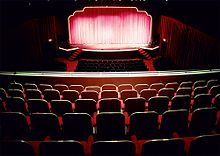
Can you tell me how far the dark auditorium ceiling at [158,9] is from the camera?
25.7 feet


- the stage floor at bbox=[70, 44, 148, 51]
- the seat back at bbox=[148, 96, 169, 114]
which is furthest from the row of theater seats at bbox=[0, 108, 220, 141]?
the stage floor at bbox=[70, 44, 148, 51]

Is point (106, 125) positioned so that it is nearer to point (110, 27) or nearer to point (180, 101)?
point (180, 101)

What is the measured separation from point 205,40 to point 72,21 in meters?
9.41

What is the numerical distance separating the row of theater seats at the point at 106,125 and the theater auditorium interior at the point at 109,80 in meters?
0.01

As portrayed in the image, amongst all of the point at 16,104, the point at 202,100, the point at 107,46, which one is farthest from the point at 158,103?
the point at 107,46

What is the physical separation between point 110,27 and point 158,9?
6302mm

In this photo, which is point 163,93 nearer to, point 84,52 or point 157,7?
point 157,7

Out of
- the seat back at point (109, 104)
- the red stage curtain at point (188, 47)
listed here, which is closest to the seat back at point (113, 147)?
the seat back at point (109, 104)

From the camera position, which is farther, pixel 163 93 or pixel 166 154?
pixel 163 93

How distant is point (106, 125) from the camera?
3291 mm

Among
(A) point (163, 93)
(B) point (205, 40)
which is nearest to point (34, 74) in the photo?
(A) point (163, 93)

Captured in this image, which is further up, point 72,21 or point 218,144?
point 72,21

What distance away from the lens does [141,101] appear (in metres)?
4.16

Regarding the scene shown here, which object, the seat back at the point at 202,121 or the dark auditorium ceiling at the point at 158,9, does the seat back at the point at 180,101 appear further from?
the dark auditorium ceiling at the point at 158,9
